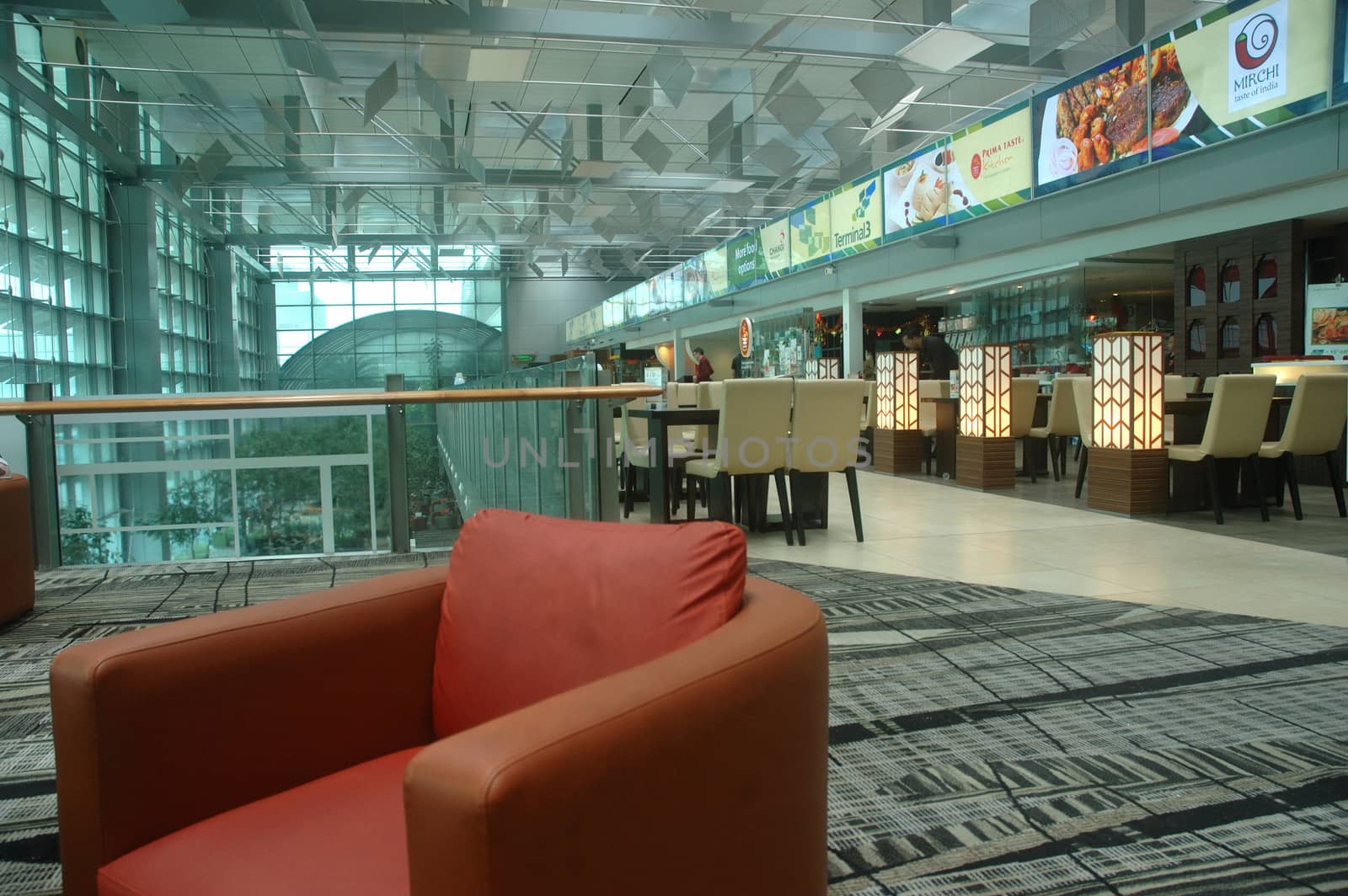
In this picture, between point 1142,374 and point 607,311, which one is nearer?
point 1142,374

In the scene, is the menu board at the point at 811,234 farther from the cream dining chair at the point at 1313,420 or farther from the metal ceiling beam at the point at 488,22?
the cream dining chair at the point at 1313,420

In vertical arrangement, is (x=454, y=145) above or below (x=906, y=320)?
above

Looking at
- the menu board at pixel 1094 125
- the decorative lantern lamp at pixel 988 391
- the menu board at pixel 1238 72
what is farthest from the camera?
the decorative lantern lamp at pixel 988 391

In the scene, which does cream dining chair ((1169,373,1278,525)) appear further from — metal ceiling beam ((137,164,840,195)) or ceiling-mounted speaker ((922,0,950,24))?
metal ceiling beam ((137,164,840,195))

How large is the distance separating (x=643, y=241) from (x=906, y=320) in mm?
6995

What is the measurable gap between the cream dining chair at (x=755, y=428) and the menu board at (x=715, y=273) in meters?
11.5

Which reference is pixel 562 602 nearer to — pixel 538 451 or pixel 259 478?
pixel 538 451

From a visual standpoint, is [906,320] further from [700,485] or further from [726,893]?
[726,893]

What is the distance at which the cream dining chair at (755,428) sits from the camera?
16.5ft

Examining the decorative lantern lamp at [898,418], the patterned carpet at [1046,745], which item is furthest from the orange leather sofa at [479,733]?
the decorative lantern lamp at [898,418]

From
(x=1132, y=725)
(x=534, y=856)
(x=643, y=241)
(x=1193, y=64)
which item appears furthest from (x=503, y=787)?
(x=643, y=241)

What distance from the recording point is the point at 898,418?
→ 9.41 m

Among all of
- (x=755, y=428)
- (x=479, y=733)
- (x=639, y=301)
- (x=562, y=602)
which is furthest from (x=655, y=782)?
(x=639, y=301)

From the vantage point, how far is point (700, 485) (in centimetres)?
720
